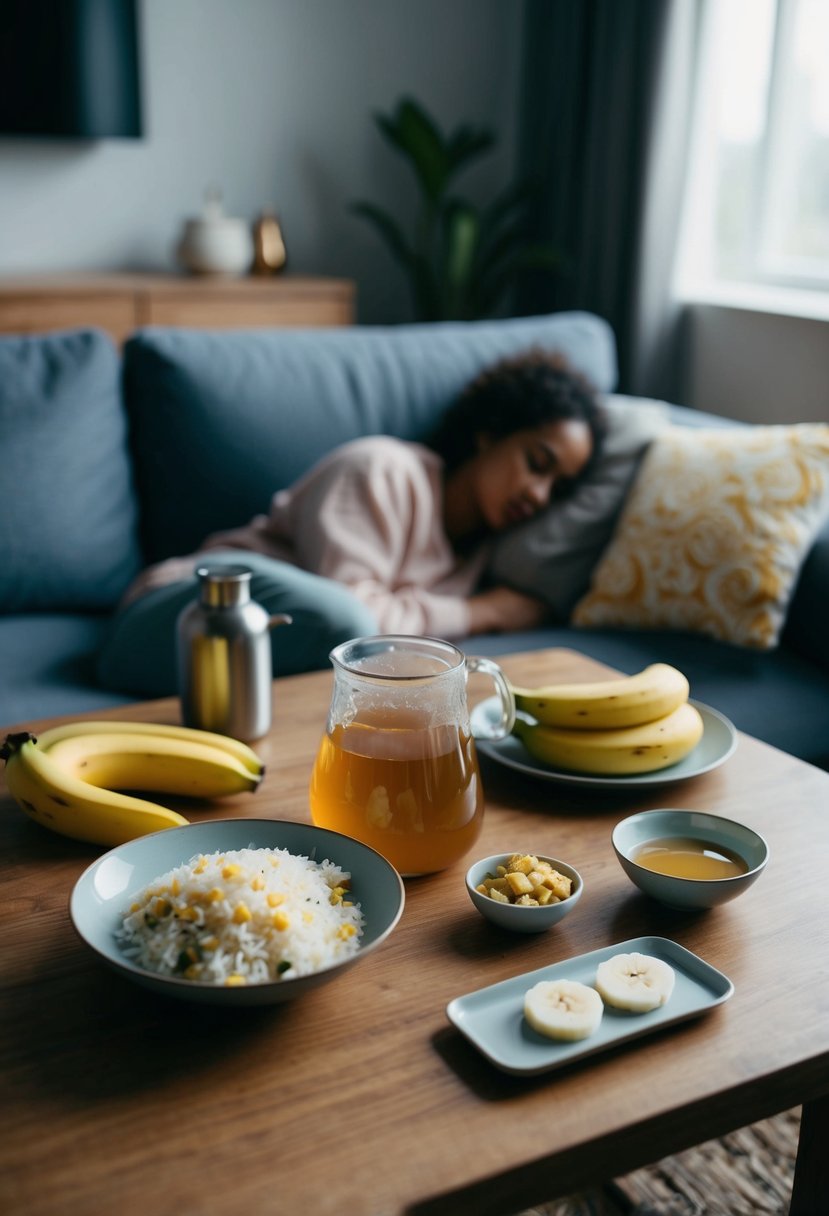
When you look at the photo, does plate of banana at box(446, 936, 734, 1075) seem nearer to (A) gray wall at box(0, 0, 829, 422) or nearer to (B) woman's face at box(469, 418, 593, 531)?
(B) woman's face at box(469, 418, 593, 531)

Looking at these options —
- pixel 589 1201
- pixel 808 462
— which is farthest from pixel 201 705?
pixel 808 462

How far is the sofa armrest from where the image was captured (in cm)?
189

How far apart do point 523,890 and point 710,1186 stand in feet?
2.55

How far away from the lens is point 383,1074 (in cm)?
69

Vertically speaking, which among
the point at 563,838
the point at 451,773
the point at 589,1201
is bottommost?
the point at 589,1201

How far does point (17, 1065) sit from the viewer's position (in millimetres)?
691

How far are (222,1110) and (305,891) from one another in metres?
0.16

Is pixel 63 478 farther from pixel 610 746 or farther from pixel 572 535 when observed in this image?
pixel 610 746

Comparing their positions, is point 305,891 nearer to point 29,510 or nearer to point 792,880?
point 792,880

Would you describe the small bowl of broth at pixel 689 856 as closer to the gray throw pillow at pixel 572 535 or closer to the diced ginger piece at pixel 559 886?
the diced ginger piece at pixel 559 886

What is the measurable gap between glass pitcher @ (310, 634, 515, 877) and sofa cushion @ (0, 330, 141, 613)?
1.22 m

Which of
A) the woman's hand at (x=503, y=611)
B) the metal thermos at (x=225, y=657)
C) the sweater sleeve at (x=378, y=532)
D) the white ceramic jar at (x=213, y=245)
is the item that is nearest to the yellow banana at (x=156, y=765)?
the metal thermos at (x=225, y=657)

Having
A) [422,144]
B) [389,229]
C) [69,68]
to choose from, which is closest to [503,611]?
[389,229]

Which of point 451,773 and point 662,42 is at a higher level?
point 662,42
